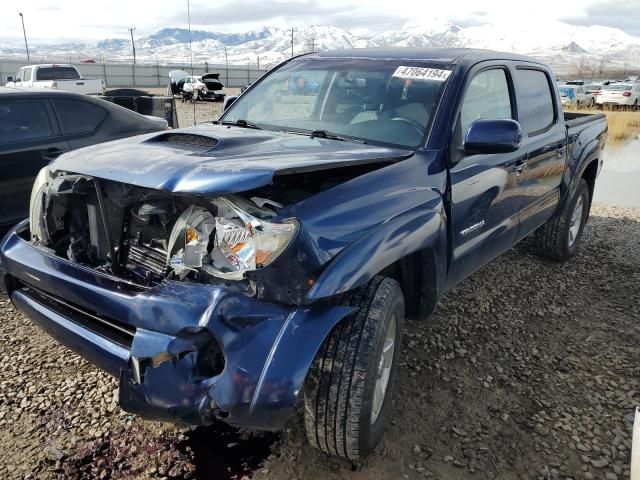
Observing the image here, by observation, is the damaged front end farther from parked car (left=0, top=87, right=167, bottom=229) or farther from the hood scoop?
parked car (left=0, top=87, right=167, bottom=229)

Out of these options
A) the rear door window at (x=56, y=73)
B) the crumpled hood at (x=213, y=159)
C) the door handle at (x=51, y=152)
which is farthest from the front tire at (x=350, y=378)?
the rear door window at (x=56, y=73)

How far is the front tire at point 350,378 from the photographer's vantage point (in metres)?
2.07

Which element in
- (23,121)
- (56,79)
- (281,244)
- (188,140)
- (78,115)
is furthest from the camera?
(56,79)

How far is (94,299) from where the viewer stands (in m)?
2.14

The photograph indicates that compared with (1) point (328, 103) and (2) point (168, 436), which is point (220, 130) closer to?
(1) point (328, 103)

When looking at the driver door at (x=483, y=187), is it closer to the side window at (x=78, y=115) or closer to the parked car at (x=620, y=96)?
the side window at (x=78, y=115)

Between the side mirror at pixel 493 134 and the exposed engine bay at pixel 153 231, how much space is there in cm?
125

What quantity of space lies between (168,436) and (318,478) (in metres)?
0.76

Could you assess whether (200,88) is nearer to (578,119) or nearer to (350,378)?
(578,119)

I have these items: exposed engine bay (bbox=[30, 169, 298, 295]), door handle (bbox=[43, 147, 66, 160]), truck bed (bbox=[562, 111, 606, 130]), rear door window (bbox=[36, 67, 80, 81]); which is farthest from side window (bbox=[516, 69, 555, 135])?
rear door window (bbox=[36, 67, 80, 81])

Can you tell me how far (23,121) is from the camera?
16.5 ft

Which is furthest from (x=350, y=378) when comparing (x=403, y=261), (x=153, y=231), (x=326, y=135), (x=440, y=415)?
(x=326, y=135)

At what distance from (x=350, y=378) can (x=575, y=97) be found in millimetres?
30265

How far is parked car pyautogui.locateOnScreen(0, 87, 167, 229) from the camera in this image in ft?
15.7
